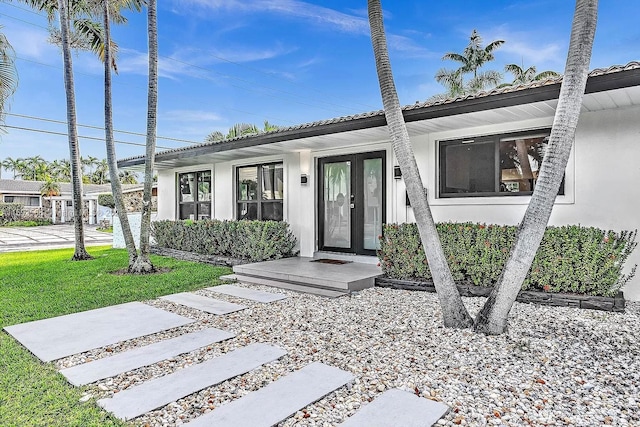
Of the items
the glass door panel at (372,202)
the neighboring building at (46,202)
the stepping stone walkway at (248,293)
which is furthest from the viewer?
the neighboring building at (46,202)

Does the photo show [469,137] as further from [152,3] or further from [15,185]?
[15,185]

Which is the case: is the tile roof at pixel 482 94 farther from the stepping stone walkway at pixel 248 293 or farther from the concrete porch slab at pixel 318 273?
the stepping stone walkway at pixel 248 293

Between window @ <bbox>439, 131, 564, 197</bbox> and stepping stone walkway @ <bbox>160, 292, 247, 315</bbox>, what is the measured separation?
13.8ft

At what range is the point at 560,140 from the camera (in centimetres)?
362

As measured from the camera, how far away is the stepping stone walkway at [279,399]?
242 cm

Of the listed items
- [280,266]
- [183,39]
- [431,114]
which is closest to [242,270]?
[280,266]

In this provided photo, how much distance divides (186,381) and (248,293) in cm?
314

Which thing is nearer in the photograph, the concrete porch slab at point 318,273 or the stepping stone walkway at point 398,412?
the stepping stone walkway at point 398,412

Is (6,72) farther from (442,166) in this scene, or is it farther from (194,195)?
(442,166)

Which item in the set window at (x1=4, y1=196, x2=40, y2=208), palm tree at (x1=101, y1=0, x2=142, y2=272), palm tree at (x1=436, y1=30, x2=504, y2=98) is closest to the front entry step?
palm tree at (x1=101, y1=0, x2=142, y2=272)

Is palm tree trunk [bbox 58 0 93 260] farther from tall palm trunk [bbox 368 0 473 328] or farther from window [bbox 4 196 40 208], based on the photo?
window [bbox 4 196 40 208]

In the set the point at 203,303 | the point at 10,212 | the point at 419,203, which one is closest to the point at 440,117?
the point at 419,203

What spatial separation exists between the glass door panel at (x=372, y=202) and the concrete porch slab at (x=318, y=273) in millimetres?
649

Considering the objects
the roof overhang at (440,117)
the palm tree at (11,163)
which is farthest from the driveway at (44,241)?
the palm tree at (11,163)
